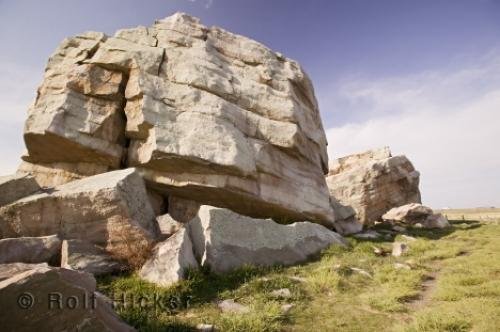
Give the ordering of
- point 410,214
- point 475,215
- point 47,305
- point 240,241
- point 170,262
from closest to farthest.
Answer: point 47,305
point 170,262
point 240,241
point 410,214
point 475,215

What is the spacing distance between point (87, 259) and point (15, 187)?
5.34 metres

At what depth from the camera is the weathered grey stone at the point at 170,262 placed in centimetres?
1062

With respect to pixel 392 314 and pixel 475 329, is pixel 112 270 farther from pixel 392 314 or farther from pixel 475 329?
pixel 475 329

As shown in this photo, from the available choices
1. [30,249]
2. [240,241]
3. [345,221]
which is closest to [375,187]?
[345,221]

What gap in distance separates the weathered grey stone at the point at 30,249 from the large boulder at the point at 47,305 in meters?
6.27

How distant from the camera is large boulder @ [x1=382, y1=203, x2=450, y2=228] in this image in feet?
105

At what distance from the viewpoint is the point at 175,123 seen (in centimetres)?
1845

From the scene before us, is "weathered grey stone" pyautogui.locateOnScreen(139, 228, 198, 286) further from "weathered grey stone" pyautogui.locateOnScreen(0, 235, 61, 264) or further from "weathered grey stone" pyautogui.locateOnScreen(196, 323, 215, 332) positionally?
"weathered grey stone" pyautogui.locateOnScreen(0, 235, 61, 264)

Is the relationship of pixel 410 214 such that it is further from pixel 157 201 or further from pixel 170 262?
pixel 170 262

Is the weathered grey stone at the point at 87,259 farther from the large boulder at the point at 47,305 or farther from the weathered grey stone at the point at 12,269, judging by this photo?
the large boulder at the point at 47,305

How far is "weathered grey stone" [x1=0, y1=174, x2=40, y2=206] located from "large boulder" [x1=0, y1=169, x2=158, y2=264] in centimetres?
64

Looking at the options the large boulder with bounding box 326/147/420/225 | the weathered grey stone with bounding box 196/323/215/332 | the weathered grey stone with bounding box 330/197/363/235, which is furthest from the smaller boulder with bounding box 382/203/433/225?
the weathered grey stone with bounding box 196/323/215/332

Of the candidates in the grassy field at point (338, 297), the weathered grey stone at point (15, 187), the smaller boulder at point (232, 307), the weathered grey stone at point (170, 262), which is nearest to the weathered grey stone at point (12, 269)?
the grassy field at point (338, 297)

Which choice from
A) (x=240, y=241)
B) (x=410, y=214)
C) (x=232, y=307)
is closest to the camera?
(x=232, y=307)
